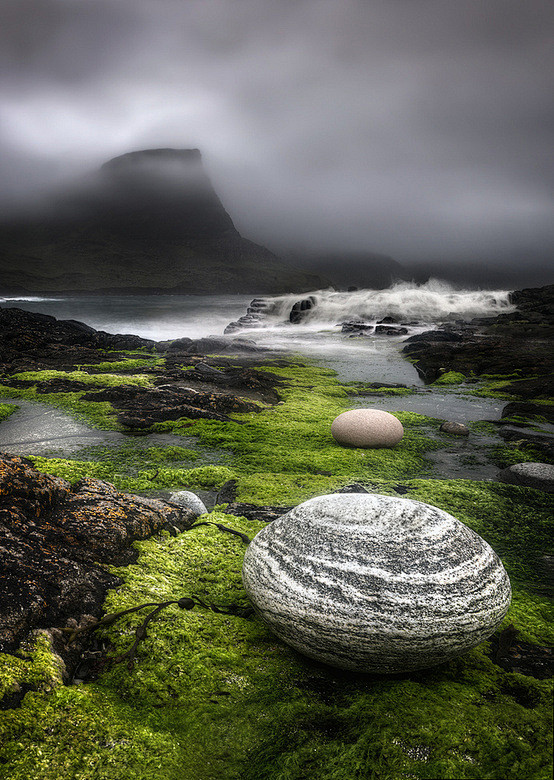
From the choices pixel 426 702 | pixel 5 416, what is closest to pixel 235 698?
pixel 426 702

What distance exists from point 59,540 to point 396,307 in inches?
1748

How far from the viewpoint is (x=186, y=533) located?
3.71m

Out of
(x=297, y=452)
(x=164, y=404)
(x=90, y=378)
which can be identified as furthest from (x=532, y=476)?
(x=90, y=378)

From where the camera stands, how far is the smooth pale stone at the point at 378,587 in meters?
2.15

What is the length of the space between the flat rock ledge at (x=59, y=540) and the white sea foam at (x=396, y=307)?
128 feet

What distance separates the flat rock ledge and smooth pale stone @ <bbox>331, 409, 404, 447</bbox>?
3.73m

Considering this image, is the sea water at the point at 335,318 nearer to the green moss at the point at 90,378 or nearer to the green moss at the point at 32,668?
the green moss at the point at 90,378

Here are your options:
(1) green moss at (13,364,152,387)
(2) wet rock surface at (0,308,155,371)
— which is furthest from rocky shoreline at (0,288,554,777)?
(2) wet rock surface at (0,308,155,371)

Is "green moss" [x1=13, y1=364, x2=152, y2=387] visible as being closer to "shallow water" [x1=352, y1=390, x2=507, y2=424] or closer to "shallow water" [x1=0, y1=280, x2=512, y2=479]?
"shallow water" [x1=0, y1=280, x2=512, y2=479]

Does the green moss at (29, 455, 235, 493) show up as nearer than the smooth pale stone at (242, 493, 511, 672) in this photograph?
No

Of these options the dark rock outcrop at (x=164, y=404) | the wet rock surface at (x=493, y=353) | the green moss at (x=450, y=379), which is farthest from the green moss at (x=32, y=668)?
the green moss at (x=450, y=379)

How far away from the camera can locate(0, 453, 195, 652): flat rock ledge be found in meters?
2.28

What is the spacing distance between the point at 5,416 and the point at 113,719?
7.90 meters

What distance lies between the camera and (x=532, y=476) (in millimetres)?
5676
